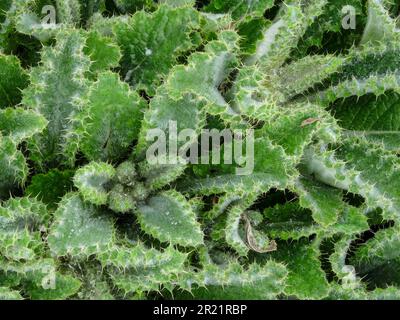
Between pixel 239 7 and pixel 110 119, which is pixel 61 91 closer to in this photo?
pixel 110 119

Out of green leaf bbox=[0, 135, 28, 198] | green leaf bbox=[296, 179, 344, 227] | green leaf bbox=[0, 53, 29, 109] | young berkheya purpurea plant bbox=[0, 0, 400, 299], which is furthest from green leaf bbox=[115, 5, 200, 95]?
green leaf bbox=[296, 179, 344, 227]

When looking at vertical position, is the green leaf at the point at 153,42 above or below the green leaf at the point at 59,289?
above

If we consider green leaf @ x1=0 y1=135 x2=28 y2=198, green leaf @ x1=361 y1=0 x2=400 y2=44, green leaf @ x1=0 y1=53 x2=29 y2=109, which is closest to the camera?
green leaf @ x1=0 y1=135 x2=28 y2=198

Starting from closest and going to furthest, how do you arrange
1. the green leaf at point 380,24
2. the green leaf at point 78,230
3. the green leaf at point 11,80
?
the green leaf at point 78,230
the green leaf at point 11,80
the green leaf at point 380,24

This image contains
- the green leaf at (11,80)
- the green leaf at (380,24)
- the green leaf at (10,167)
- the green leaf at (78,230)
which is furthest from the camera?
the green leaf at (380,24)

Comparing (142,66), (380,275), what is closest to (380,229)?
(380,275)

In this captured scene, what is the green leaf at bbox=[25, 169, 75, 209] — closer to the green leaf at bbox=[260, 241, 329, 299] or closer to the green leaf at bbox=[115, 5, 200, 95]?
the green leaf at bbox=[115, 5, 200, 95]

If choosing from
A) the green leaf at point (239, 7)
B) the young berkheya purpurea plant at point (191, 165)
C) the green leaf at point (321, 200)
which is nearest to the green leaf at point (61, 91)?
the young berkheya purpurea plant at point (191, 165)

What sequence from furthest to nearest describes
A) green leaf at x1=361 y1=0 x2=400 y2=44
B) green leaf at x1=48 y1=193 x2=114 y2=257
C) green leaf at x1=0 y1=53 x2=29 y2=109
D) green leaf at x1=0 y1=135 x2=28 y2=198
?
green leaf at x1=361 y1=0 x2=400 y2=44 → green leaf at x1=0 y1=53 x2=29 y2=109 → green leaf at x1=0 y1=135 x2=28 y2=198 → green leaf at x1=48 y1=193 x2=114 y2=257

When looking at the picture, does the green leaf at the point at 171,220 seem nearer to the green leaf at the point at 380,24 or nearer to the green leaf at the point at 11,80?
the green leaf at the point at 11,80
